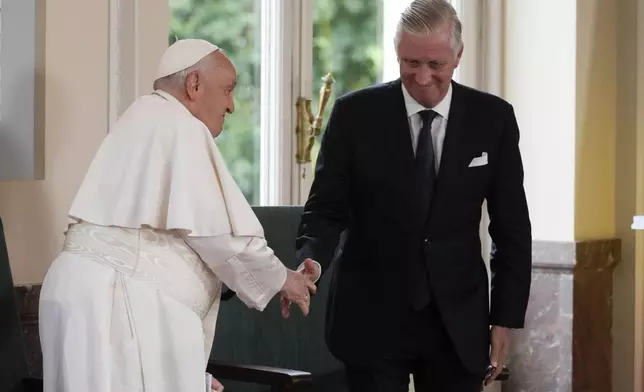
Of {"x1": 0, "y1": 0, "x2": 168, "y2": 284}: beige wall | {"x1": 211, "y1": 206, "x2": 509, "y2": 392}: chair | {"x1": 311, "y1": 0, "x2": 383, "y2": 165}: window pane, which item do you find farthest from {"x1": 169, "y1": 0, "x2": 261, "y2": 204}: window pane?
{"x1": 0, "y1": 0, "x2": 168, "y2": 284}: beige wall

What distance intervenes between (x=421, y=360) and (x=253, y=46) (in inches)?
82.4

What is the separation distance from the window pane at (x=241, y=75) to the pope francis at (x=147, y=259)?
1.66 metres

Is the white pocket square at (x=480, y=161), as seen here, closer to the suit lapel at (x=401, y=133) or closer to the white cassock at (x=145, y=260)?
the suit lapel at (x=401, y=133)

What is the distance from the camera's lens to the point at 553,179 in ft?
17.3

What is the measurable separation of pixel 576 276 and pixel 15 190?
9.72ft

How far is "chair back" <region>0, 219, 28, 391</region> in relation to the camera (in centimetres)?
301

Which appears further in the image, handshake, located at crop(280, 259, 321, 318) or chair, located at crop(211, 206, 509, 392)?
chair, located at crop(211, 206, 509, 392)

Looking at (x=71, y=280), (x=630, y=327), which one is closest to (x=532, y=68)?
(x=630, y=327)

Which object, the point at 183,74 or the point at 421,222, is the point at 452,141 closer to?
the point at 421,222

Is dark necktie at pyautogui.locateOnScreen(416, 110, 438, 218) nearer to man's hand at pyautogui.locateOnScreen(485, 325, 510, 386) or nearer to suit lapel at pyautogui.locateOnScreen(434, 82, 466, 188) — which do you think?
suit lapel at pyautogui.locateOnScreen(434, 82, 466, 188)

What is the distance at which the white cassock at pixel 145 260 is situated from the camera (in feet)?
8.51

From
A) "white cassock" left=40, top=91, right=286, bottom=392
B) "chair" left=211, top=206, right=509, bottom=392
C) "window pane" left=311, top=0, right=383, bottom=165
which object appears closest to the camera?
"white cassock" left=40, top=91, right=286, bottom=392

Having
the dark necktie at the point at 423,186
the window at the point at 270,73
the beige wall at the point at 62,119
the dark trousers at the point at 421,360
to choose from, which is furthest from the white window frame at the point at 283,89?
the dark trousers at the point at 421,360

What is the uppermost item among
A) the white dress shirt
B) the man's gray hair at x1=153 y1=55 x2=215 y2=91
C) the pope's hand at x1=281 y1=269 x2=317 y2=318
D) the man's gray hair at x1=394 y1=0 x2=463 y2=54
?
the man's gray hair at x1=394 y1=0 x2=463 y2=54
